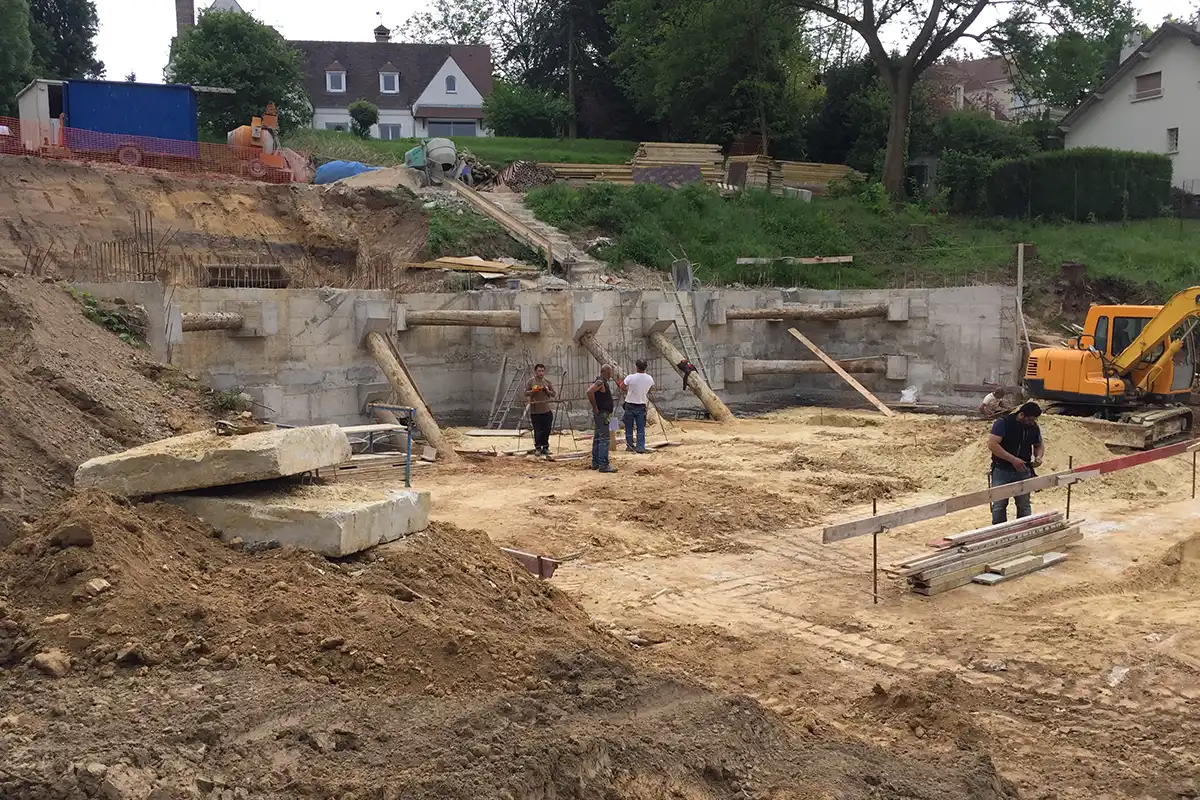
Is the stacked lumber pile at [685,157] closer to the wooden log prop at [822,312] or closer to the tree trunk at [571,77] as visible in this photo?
the tree trunk at [571,77]

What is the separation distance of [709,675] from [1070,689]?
6.94 ft

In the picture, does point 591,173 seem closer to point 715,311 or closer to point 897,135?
point 897,135

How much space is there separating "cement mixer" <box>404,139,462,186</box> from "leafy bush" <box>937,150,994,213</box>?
573 inches

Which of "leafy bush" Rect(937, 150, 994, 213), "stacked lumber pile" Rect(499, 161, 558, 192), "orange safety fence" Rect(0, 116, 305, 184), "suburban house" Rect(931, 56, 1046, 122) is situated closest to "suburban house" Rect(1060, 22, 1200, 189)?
"suburban house" Rect(931, 56, 1046, 122)

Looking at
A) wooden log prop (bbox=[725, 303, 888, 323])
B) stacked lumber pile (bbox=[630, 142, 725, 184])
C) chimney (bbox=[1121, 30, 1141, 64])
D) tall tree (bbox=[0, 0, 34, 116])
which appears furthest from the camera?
chimney (bbox=[1121, 30, 1141, 64])

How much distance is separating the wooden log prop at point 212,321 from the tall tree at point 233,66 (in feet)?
64.6

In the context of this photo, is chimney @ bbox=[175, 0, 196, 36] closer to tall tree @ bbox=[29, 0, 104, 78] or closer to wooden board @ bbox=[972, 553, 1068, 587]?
tall tree @ bbox=[29, 0, 104, 78]

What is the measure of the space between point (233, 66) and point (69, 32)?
989 centimetres

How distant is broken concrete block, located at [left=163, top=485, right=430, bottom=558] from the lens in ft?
20.7

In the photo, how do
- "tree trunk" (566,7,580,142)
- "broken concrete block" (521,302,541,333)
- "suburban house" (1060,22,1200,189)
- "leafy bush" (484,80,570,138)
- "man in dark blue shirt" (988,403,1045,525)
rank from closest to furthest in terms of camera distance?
1. "man in dark blue shirt" (988,403,1045,525)
2. "broken concrete block" (521,302,541,333)
3. "suburban house" (1060,22,1200,189)
4. "leafy bush" (484,80,570,138)
5. "tree trunk" (566,7,580,142)

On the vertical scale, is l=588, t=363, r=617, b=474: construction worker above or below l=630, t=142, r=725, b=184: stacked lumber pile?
below

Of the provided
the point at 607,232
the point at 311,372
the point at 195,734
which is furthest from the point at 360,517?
the point at 607,232

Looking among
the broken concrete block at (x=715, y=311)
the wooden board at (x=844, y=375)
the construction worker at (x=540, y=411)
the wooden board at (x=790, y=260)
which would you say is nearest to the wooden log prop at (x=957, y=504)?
the construction worker at (x=540, y=411)

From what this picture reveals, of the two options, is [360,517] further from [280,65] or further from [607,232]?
[280,65]
